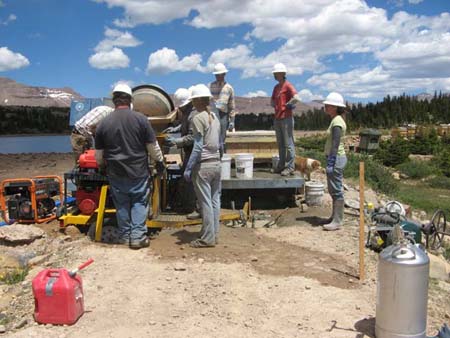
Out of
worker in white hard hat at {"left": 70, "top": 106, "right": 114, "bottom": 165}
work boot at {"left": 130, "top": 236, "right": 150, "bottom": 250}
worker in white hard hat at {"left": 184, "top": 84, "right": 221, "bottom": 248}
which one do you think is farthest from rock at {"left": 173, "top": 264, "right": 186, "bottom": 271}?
worker in white hard hat at {"left": 70, "top": 106, "right": 114, "bottom": 165}

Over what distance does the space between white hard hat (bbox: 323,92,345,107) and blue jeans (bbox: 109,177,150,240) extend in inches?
107

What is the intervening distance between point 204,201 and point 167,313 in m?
1.99

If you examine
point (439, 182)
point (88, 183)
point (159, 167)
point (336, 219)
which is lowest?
point (439, 182)

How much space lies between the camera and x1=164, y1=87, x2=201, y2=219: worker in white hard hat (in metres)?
7.23

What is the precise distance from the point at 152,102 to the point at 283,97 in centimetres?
225

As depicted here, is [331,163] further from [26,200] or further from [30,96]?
[30,96]

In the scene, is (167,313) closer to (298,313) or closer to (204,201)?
(298,313)

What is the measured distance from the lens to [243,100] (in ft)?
330

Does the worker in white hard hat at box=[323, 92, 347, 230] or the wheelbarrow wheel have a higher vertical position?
the worker in white hard hat at box=[323, 92, 347, 230]

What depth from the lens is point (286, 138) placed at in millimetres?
8625

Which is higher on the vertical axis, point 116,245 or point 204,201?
point 204,201

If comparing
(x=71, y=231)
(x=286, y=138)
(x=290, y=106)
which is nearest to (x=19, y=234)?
(x=71, y=231)

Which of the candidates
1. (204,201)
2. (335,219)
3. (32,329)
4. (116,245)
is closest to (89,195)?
(116,245)

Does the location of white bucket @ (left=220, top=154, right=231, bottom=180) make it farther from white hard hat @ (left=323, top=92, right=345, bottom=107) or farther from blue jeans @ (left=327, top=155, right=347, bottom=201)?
white hard hat @ (left=323, top=92, right=345, bottom=107)
